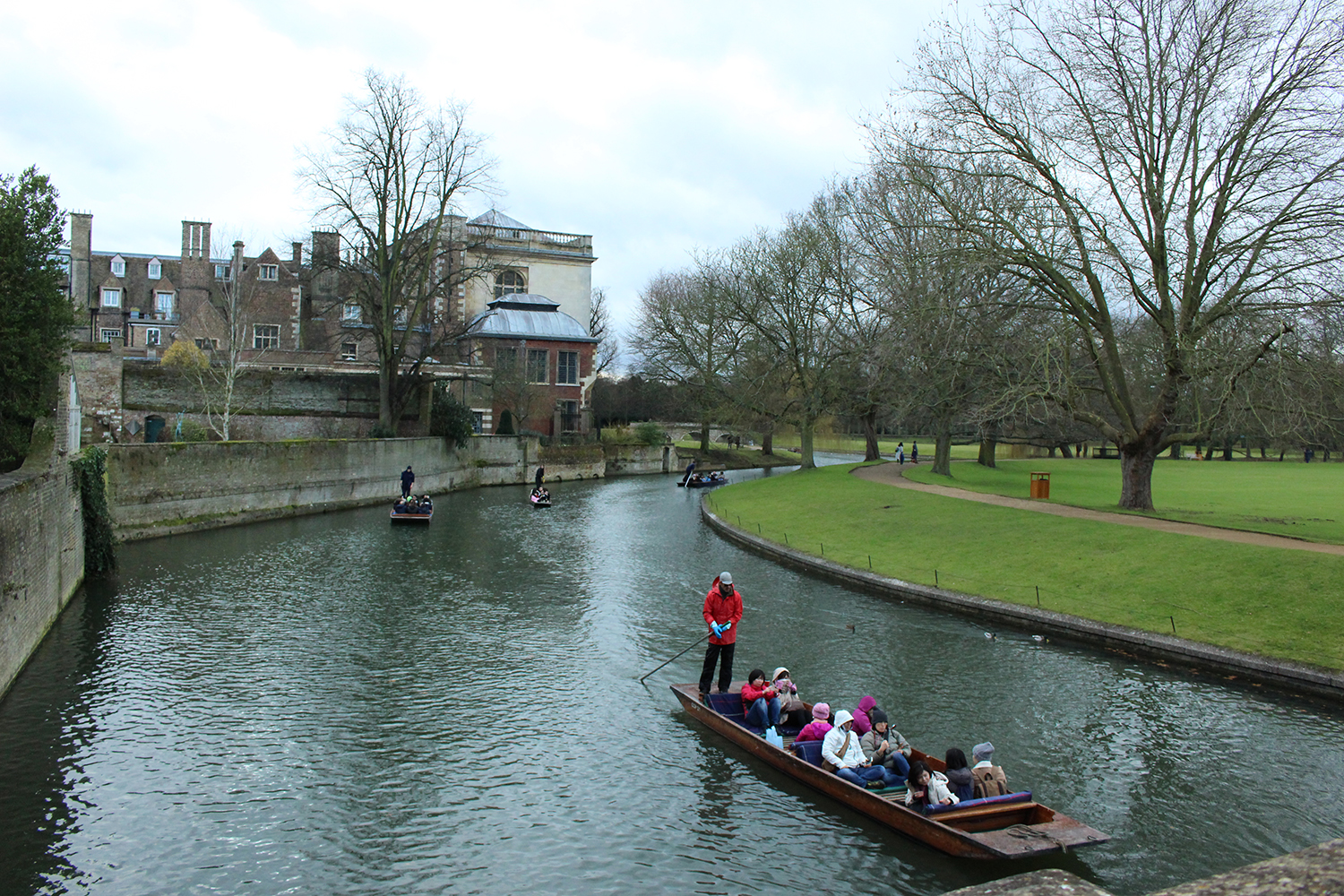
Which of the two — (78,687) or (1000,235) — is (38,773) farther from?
(1000,235)

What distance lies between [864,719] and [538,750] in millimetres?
4168

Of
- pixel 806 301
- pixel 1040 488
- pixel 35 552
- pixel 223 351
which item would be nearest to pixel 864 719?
pixel 35 552

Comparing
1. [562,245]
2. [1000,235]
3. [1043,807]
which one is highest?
[562,245]

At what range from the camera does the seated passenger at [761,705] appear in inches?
468

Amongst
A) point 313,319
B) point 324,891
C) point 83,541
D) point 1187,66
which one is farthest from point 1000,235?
point 313,319

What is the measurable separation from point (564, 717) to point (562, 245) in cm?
6553

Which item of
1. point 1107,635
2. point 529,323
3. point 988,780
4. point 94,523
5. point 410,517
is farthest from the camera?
point 529,323

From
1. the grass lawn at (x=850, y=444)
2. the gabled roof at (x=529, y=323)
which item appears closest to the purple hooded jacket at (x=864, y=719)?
the gabled roof at (x=529, y=323)

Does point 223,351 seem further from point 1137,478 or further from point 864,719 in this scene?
point 864,719

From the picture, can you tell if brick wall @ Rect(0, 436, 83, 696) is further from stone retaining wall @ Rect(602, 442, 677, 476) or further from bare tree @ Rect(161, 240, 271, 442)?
stone retaining wall @ Rect(602, 442, 677, 476)

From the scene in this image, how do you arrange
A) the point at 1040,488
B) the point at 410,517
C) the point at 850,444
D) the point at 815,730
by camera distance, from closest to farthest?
1. the point at 815,730
2. the point at 1040,488
3. the point at 410,517
4. the point at 850,444

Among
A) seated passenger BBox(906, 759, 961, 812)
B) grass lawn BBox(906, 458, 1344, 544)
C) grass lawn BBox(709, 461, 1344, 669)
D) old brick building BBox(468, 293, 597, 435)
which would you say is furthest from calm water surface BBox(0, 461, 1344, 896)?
old brick building BBox(468, 293, 597, 435)

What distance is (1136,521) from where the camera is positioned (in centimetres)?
2330

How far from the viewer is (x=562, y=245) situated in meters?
74.7
